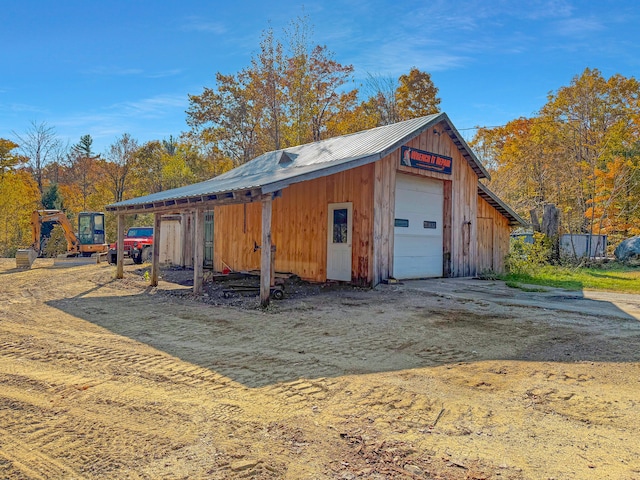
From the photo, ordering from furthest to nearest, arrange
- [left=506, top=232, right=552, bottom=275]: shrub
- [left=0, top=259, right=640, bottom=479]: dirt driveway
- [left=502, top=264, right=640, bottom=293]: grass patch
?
[left=506, top=232, right=552, bottom=275]: shrub
[left=502, top=264, right=640, bottom=293]: grass patch
[left=0, top=259, right=640, bottom=479]: dirt driveway

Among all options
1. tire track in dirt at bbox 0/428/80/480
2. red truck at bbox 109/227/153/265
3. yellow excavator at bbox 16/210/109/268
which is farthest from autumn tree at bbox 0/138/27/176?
tire track in dirt at bbox 0/428/80/480

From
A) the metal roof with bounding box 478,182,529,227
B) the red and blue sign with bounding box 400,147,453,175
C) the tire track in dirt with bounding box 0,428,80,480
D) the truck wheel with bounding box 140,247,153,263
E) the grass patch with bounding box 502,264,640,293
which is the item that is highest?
the red and blue sign with bounding box 400,147,453,175

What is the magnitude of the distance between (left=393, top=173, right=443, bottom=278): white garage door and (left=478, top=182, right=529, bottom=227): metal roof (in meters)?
2.04

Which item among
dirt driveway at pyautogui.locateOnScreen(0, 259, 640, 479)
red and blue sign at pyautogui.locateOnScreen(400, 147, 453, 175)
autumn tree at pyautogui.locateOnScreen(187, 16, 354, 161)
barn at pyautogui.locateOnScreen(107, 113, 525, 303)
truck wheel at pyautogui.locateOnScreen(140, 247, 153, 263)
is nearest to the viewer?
dirt driveway at pyautogui.locateOnScreen(0, 259, 640, 479)

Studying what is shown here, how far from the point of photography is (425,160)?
1223cm

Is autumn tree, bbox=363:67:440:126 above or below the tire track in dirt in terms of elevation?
above

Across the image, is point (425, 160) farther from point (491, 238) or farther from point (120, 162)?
A: point (120, 162)

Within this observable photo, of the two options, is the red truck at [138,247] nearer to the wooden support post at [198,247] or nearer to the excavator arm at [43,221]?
the excavator arm at [43,221]

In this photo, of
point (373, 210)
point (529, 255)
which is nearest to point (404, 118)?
point (529, 255)

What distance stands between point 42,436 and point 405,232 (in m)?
9.94

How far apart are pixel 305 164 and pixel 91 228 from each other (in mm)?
17899

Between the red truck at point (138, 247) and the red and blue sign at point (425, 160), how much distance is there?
1287cm

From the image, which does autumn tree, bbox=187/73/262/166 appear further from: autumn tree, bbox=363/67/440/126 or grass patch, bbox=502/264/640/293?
grass patch, bbox=502/264/640/293

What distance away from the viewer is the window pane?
11719 millimetres
